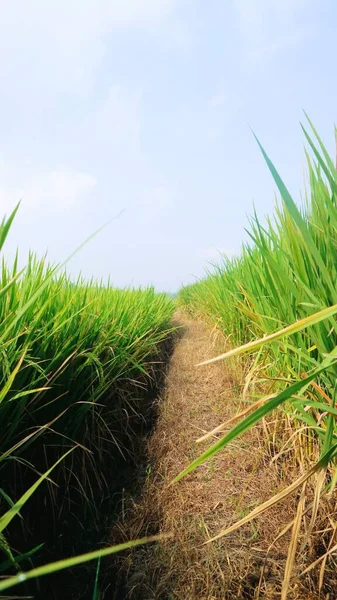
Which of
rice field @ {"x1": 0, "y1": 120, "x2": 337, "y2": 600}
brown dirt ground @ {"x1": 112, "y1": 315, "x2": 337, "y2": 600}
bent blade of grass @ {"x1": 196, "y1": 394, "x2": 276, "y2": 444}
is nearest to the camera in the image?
bent blade of grass @ {"x1": 196, "y1": 394, "x2": 276, "y2": 444}

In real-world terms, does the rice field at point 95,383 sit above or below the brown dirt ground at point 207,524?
above

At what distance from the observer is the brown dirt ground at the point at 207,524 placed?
3.90 feet

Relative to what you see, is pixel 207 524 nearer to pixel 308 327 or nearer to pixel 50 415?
pixel 50 415

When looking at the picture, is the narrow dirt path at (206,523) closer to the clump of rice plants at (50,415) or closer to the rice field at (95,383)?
the rice field at (95,383)

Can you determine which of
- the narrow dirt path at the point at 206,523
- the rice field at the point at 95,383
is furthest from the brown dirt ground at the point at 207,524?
the rice field at the point at 95,383

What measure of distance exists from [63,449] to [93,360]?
0.40 m

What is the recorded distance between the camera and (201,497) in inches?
61.8

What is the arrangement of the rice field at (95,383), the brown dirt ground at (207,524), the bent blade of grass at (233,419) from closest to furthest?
1. the bent blade of grass at (233,419)
2. the rice field at (95,383)
3. the brown dirt ground at (207,524)

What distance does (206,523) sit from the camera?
4.69 feet

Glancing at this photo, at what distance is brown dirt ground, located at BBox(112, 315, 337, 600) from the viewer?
3.90ft

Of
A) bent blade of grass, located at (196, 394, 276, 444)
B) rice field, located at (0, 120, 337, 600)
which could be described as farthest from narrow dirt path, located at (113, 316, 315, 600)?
bent blade of grass, located at (196, 394, 276, 444)

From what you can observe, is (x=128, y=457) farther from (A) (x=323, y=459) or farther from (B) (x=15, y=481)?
(A) (x=323, y=459)

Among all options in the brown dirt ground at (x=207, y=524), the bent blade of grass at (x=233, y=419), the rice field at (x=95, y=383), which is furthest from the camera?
the brown dirt ground at (x=207, y=524)

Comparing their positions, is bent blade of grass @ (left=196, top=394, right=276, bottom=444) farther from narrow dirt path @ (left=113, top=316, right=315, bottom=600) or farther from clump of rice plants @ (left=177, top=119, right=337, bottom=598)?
narrow dirt path @ (left=113, top=316, right=315, bottom=600)
